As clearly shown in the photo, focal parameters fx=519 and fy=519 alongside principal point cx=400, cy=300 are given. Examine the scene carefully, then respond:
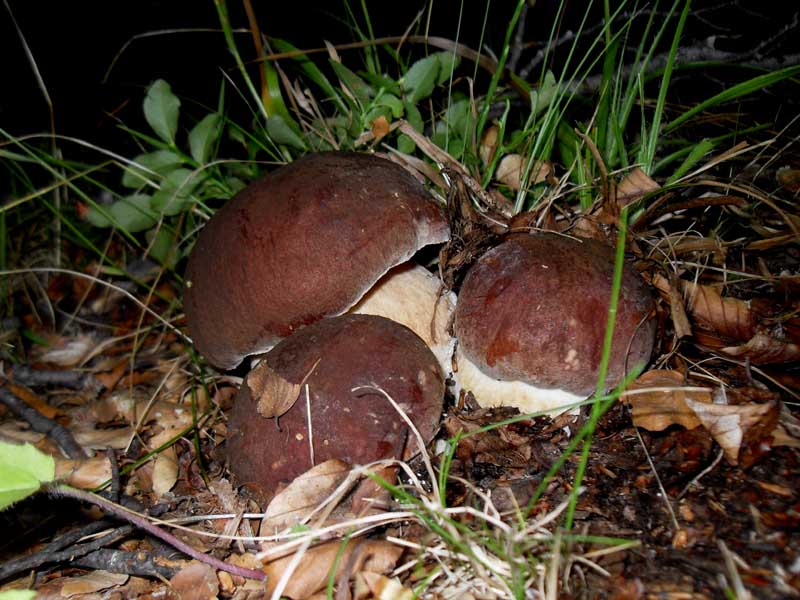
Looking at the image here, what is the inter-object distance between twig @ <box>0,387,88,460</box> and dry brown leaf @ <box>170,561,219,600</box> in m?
0.99

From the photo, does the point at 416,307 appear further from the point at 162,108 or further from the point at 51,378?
the point at 51,378

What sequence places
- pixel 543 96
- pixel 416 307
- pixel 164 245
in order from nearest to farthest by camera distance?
pixel 416 307, pixel 543 96, pixel 164 245

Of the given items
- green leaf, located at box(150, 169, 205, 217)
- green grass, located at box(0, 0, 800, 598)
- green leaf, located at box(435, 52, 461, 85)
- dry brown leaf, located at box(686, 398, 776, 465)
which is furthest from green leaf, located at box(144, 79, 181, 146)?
dry brown leaf, located at box(686, 398, 776, 465)

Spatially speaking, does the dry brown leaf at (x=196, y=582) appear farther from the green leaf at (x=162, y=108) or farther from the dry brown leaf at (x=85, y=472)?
the green leaf at (x=162, y=108)

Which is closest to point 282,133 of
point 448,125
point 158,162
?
point 158,162

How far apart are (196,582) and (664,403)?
1.49 m

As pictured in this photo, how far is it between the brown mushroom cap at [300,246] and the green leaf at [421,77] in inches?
28.4

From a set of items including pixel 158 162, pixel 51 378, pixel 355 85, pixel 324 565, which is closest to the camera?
pixel 324 565

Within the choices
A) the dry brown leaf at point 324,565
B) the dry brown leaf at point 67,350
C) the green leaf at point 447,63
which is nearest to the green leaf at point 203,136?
the green leaf at point 447,63

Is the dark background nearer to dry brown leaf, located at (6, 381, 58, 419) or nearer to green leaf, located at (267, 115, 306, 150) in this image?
green leaf, located at (267, 115, 306, 150)

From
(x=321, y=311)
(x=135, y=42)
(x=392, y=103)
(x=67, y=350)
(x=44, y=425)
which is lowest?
(x=67, y=350)

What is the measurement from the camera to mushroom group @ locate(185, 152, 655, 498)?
1.57 m

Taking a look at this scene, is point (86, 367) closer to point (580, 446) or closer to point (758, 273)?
point (580, 446)

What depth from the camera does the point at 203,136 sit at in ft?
8.61
